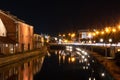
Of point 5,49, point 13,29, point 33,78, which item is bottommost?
point 33,78

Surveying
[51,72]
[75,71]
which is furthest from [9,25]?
[75,71]

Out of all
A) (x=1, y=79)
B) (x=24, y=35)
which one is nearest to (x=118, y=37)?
(x=24, y=35)

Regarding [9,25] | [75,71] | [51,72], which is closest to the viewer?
[51,72]

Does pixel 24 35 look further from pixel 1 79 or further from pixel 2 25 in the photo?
pixel 1 79

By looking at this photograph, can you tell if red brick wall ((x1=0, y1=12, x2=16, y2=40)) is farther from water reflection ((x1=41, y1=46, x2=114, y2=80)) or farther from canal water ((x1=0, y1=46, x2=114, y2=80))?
canal water ((x1=0, y1=46, x2=114, y2=80))

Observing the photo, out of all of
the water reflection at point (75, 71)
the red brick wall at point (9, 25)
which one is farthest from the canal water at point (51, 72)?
the red brick wall at point (9, 25)

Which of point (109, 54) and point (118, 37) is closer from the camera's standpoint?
point (109, 54)

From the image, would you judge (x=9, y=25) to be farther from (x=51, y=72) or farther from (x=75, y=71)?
(x=75, y=71)

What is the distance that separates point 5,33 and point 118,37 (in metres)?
32.0

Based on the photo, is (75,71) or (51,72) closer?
(51,72)

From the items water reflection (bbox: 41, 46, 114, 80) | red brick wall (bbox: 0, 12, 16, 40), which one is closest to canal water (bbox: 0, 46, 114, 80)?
water reflection (bbox: 41, 46, 114, 80)

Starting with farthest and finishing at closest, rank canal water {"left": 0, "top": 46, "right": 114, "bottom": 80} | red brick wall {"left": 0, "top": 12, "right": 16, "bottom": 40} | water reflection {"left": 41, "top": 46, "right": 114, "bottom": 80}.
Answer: red brick wall {"left": 0, "top": 12, "right": 16, "bottom": 40}, water reflection {"left": 41, "top": 46, "right": 114, "bottom": 80}, canal water {"left": 0, "top": 46, "right": 114, "bottom": 80}

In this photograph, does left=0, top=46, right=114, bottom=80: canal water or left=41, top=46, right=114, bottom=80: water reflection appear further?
left=41, top=46, right=114, bottom=80: water reflection

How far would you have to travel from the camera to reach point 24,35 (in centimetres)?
7162
